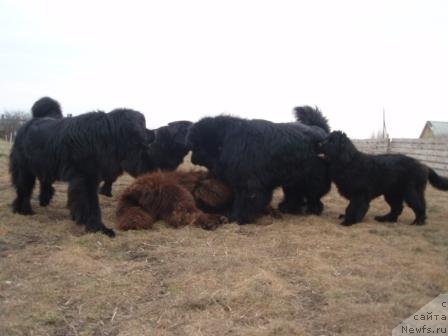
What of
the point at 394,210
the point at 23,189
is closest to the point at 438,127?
the point at 394,210

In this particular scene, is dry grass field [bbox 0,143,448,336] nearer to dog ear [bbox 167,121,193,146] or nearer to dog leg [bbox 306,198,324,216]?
dog leg [bbox 306,198,324,216]

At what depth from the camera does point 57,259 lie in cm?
448

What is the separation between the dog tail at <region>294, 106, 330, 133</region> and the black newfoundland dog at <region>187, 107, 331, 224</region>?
102cm

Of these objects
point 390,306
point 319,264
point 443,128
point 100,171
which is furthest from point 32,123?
point 443,128

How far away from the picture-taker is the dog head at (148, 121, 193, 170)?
811cm

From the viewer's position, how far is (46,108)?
7277mm

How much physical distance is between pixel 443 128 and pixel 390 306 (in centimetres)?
2857

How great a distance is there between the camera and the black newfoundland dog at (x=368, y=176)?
6.43 meters

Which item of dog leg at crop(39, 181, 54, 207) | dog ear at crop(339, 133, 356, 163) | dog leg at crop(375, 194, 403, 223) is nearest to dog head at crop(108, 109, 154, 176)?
dog leg at crop(39, 181, 54, 207)

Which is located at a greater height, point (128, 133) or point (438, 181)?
point (128, 133)

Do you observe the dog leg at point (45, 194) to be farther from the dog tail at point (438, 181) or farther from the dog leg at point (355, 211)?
the dog tail at point (438, 181)

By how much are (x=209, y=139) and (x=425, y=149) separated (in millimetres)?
11072

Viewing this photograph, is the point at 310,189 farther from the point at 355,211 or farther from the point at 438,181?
the point at 438,181

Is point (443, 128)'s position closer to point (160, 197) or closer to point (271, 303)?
point (160, 197)
